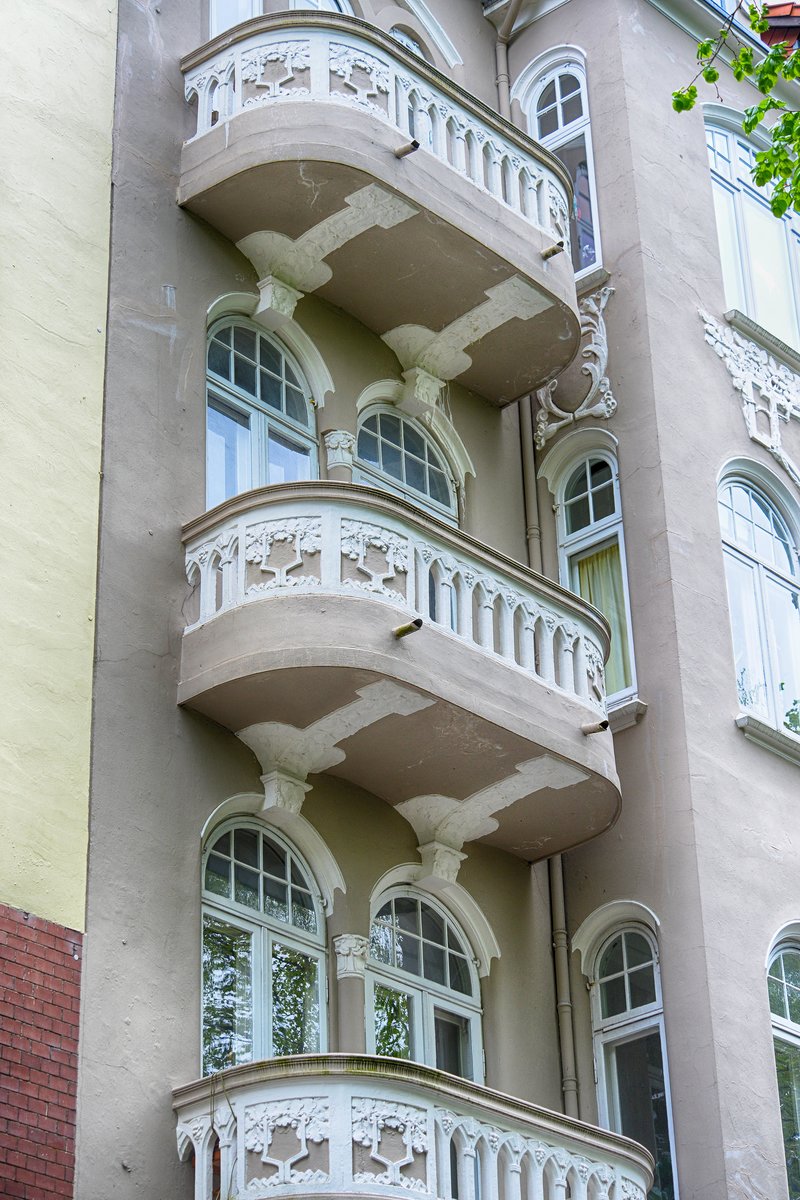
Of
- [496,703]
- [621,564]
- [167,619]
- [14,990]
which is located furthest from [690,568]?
[14,990]

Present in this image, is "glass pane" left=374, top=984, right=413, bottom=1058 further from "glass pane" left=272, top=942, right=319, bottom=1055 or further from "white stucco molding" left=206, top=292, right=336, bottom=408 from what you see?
"white stucco molding" left=206, top=292, right=336, bottom=408

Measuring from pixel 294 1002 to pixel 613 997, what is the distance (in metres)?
3.28

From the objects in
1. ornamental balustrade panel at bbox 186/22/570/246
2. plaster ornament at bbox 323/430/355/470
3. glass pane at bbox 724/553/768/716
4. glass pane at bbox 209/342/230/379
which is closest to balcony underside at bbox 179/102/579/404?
ornamental balustrade panel at bbox 186/22/570/246

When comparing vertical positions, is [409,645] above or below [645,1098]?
above

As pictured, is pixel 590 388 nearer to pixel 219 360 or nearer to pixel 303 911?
pixel 219 360

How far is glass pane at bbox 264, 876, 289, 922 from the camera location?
14.9 m

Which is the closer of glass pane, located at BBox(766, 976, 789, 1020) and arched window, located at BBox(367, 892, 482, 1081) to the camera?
arched window, located at BBox(367, 892, 482, 1081)

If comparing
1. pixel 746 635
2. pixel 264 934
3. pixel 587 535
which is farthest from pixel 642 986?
pixel 587 535

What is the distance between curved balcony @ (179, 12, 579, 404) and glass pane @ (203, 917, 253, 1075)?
533 cm

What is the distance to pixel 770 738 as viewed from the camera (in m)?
17.7

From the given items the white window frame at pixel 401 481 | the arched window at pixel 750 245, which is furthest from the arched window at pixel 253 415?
the arched window at pixel 750 245

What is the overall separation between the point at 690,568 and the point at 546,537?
5.36ft

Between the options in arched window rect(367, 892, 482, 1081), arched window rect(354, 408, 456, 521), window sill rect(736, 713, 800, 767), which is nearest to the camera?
arched window rect(367, 892, 482, 1081)

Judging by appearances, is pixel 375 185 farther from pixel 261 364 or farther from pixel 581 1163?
pixel 581 1163
